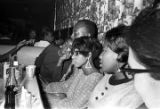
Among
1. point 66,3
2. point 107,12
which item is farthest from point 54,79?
point 66,3

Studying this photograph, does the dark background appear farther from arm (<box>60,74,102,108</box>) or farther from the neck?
the neck

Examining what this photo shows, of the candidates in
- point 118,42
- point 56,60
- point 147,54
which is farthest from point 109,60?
point 56,60

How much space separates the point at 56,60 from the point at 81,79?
936 mm

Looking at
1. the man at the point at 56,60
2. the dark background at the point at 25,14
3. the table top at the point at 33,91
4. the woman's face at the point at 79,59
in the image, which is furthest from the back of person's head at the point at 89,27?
the dark background at the point at 25,14

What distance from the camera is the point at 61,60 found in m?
2.58

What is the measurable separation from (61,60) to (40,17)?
176 inches

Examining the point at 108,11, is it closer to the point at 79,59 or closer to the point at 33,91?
the point at 79,59

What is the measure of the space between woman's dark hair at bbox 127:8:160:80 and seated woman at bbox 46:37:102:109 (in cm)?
101

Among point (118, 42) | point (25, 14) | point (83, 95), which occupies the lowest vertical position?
point (83, 95)

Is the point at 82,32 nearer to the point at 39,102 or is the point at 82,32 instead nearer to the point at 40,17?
the point at 39,102

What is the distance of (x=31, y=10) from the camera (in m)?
6.72

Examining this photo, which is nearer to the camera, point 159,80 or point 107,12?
point 159,80

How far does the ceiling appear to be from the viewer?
21.3ft

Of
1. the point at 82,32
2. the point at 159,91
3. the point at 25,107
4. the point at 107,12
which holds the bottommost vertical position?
the point at 25,107
